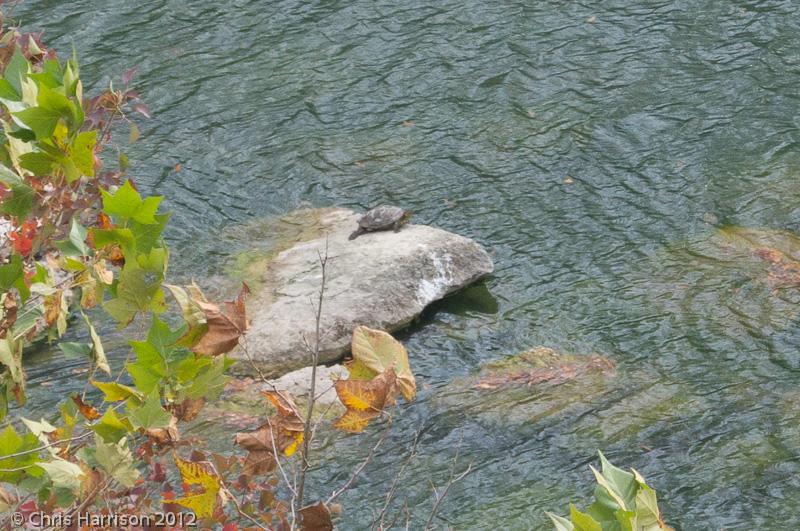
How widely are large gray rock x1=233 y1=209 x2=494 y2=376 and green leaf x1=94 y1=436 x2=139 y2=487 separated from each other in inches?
220

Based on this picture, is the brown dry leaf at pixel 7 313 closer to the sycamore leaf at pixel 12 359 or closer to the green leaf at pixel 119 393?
the sycamore leaf at pixel 12 359

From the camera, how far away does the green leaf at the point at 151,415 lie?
2.70 meters

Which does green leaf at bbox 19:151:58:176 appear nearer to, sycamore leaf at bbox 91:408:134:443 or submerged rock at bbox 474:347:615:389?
sycamore leaf at bbox 91:408:134:443

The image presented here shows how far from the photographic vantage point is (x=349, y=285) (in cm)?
923

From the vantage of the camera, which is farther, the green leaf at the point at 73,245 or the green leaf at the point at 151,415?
the green leaf at the point at 73,245

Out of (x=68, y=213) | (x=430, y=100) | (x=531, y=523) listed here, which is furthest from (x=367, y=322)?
(x=68, y=213)

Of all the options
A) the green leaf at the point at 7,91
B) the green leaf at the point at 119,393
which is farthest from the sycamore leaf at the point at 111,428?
the green leaf at the point at 7,91

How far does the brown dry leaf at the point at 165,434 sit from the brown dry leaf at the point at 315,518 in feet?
1.40

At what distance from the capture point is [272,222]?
10.8m

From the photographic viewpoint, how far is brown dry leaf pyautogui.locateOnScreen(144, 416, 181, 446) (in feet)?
9.37

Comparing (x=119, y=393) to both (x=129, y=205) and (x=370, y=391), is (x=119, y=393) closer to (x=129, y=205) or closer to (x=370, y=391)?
(x=129, y=205)

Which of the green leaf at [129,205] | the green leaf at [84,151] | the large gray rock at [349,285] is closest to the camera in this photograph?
the green leaf at [129,205]

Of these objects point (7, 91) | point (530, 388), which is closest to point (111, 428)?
point (7, 91)

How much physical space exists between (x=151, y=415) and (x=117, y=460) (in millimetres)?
194
